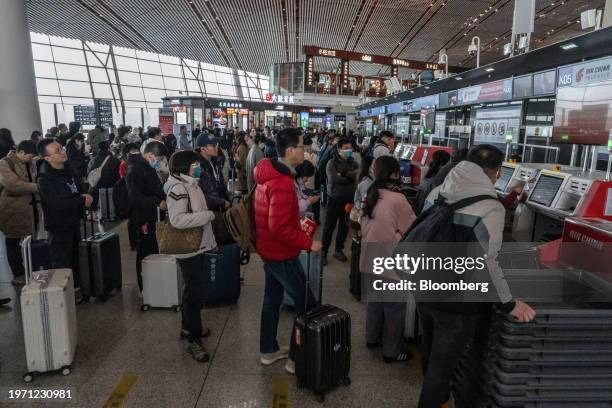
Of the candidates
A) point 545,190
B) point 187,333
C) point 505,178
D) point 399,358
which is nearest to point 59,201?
point 187,333

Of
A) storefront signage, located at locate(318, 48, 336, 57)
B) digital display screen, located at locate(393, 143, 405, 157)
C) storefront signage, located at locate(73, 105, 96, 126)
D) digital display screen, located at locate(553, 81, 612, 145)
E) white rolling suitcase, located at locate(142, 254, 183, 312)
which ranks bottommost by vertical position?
white rolling suitcase, located at locate(142, 254, 183, 312)

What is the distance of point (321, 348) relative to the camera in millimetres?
2502

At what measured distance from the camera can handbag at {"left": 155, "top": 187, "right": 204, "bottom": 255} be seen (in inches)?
114

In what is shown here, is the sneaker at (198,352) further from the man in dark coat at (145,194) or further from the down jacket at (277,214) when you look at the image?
the man in dark coat at (145,194)

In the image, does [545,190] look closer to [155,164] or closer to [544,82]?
[544,82]

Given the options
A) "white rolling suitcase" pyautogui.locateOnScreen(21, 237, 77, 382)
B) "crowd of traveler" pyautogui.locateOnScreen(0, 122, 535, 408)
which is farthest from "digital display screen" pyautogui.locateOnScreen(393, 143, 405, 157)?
"white rolling suitcase" pyautogui.locateOnScreen(21, 237, 77, 382)

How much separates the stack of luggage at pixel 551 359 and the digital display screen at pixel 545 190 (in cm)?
172

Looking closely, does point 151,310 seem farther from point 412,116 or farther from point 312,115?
point 312,115

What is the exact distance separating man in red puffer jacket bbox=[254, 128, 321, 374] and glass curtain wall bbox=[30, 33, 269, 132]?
15144 millimetres

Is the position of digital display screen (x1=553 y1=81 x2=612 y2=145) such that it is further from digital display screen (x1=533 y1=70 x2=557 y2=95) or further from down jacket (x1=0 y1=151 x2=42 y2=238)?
down jacket (x1=0 y1=151 x2=42 y2=238)

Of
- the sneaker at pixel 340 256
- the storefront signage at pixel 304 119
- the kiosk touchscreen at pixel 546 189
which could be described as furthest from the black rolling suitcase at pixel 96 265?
the storefront signage at pixel 304 119

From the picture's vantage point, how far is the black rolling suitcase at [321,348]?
2.51 meters

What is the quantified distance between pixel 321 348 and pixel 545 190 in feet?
8.19

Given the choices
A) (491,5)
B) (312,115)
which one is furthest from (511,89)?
(312,115)
